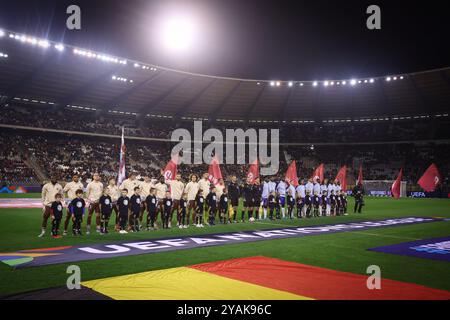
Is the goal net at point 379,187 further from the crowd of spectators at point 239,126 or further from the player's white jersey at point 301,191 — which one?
the player's white jersey at point 301,191

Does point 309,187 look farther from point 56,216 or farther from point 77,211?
point 56,216

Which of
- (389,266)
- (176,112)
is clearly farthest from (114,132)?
(389,266)

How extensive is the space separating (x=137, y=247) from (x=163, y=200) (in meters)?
4.52

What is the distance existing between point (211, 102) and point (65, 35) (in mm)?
22335

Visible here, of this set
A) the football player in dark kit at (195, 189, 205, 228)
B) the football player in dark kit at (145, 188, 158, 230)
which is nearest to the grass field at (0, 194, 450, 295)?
the football player in dark kit at (145, 188, 158, 230)

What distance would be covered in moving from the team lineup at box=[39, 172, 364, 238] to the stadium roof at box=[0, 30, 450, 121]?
824 inches

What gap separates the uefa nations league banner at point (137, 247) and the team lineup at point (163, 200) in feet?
8.00

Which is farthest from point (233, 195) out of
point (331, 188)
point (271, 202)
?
point (331, 188)

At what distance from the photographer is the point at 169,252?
32.7ft

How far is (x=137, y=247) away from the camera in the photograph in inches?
418

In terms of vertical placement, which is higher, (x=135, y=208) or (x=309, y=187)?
(x=309, y=187)

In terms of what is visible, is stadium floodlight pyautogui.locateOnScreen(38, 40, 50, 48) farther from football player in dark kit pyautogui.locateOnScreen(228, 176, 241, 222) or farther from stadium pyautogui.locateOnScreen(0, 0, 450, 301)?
football player in dark kit pyautogui.locateOnScreen(228, 176, 241, 222)
